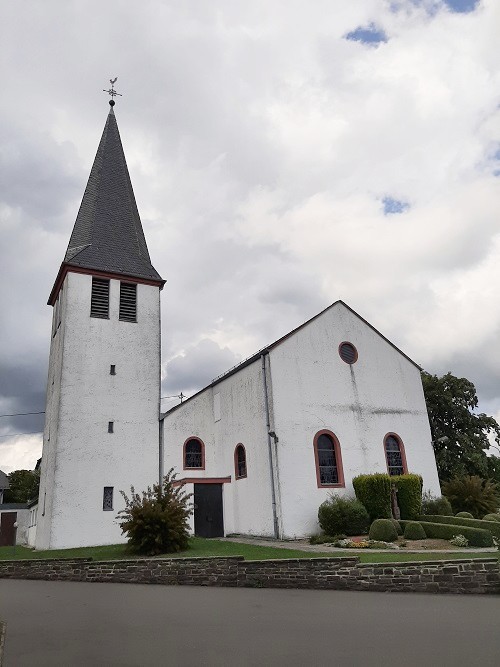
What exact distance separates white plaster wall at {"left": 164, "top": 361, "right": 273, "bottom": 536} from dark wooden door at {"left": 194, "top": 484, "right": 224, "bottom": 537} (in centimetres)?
30

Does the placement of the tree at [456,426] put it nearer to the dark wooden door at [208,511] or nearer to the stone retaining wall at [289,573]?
the dark wooden door at [208,511]

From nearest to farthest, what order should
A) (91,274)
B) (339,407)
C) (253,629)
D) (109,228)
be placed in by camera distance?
(253,629), (339,407), (91,274), (109,228)

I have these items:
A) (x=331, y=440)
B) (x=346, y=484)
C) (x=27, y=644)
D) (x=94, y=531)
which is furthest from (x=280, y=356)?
(x=27, y=644)

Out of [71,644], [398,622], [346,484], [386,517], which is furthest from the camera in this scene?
[346,484]

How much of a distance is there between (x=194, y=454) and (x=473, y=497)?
12.8m

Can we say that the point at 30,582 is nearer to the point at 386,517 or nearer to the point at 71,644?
the point at 71,644

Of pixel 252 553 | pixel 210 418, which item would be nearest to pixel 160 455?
pixel 210 418

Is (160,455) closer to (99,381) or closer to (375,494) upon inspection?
(99,381)

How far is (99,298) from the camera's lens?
24406 mm

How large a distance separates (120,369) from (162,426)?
330 centimetres

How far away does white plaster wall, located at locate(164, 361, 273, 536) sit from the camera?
2084cm

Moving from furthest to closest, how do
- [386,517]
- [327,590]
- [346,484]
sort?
[346,484] → [386,517] → [327,590]

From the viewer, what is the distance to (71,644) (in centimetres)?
696

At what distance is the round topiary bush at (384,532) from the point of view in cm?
1717
